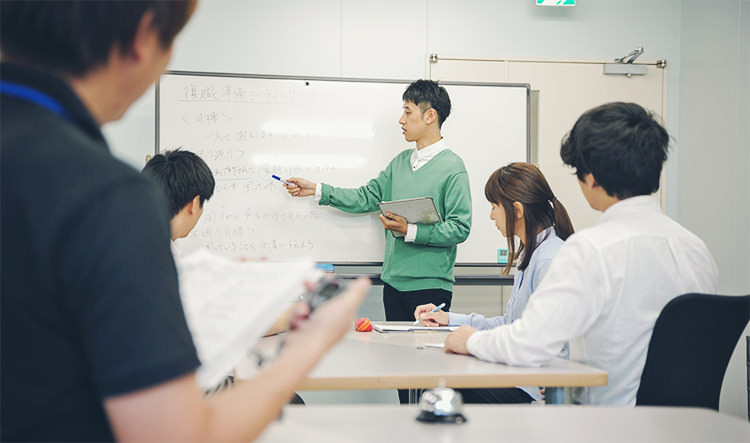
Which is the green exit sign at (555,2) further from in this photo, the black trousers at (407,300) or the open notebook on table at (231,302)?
the open notebook on table at (231,302)

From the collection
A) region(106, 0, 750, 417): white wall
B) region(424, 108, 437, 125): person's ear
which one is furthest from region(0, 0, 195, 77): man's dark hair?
region(106, 0, 750, 417): white wall

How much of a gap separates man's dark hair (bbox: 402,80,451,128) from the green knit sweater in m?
0.23

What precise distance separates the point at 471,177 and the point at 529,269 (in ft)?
5.45

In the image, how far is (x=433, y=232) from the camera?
319 centimetres

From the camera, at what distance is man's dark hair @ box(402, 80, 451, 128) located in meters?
3.48

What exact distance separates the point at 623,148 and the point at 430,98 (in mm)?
1965

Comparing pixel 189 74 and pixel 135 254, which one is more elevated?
pixel 189 74

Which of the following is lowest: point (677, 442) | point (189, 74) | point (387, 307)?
point (387, 307)

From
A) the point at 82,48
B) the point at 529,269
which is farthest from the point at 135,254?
the point at 529,269

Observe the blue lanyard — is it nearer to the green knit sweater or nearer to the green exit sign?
the green knit sweater

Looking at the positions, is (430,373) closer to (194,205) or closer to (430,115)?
(194,205)

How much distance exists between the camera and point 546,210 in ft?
7.64

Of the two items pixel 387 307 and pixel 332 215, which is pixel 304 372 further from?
pixel 332 215

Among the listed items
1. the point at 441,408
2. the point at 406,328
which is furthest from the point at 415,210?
the point at 441,408
